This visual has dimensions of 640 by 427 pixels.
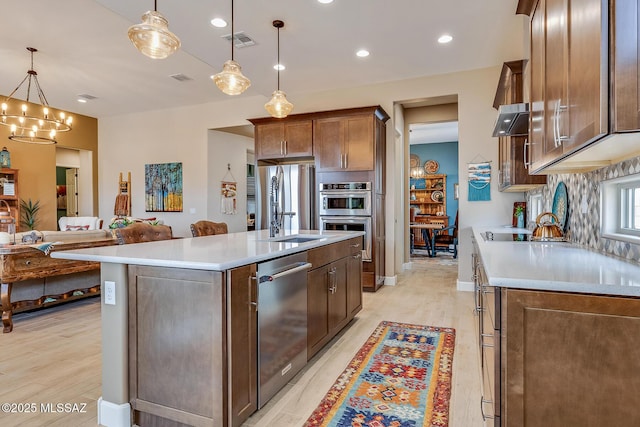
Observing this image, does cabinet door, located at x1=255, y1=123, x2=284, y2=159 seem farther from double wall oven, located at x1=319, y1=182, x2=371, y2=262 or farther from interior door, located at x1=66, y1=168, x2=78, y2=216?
interior door, located at x1=66, y1=168, x2=78, y2=216

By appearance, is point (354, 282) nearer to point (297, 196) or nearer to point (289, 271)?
point (289, 271)

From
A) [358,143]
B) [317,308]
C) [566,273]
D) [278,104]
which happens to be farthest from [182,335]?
[358,143]

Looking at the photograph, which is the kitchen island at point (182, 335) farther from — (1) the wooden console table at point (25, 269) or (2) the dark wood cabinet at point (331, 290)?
(1) the wooden console table at point (25, 269)

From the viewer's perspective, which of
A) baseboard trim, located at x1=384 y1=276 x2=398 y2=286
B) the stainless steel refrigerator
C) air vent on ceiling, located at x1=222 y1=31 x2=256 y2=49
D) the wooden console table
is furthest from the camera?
baseboard trim, located at x1=384 y1=276 x2=398 y2=286

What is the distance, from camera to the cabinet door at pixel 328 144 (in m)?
5.16

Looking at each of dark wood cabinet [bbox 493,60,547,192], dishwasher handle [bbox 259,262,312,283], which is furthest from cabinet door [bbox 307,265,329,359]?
dark wood cabinet [bbox 493,60,547,192]

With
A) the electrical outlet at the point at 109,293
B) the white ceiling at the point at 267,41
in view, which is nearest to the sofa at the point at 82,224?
the white ceiling at the point at 267,41

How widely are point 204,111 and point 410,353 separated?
604 cm

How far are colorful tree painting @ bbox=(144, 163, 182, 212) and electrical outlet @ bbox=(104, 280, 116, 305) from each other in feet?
18.8

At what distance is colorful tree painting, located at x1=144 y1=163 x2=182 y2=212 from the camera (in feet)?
24.0

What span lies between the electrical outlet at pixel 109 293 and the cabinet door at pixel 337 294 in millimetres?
1538

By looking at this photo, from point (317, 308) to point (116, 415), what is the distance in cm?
136

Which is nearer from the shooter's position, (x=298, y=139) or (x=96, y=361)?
(x=96, y=361)

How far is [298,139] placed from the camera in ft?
17.8
